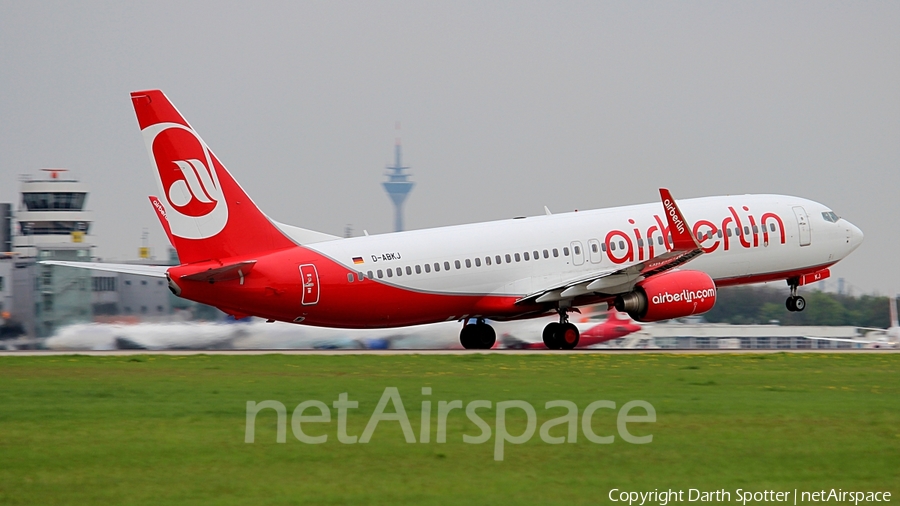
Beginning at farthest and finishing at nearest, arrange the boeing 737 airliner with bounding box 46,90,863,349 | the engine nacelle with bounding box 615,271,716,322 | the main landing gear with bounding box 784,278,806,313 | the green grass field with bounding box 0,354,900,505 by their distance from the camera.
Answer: the main landing gear with bounding box 784,278,806,313 < the engine nacelle with bounding box 615,271,716,322 < the boeing 737 airliner with bounding box 46,90,863,349 < the green grass field with bounding box 0,354,900,505

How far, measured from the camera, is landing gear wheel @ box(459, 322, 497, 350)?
41531 millimetres

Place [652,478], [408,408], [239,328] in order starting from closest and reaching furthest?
[652,478]
[408,408]
[239,328]

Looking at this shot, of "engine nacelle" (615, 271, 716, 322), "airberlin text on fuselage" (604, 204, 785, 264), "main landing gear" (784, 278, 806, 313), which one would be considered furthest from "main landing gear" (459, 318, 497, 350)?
"main landing gear" (784, 278, 806, 313)

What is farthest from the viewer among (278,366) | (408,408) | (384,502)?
(278,366)

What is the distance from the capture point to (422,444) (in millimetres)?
18250

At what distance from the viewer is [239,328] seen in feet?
141

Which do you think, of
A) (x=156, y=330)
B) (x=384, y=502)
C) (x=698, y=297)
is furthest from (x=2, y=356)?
(x=384, y=502)

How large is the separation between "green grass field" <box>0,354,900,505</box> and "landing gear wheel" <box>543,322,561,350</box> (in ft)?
30.1

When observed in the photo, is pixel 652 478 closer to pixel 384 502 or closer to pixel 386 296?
pixel 384 502

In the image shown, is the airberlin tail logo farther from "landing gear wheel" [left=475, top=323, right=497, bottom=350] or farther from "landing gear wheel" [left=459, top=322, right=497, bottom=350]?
"landing gear wheel" [left=475, top=323, right=497, bottom=350]

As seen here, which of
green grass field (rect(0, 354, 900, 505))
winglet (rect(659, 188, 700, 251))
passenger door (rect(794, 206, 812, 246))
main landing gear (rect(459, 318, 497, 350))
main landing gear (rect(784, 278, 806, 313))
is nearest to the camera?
green grass field (rect(0, 354, 900, 505))

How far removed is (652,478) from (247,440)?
20.9 ft

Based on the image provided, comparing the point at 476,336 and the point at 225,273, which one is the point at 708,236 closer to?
the point at 476,336

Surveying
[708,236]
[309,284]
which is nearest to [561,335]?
[708,236]
